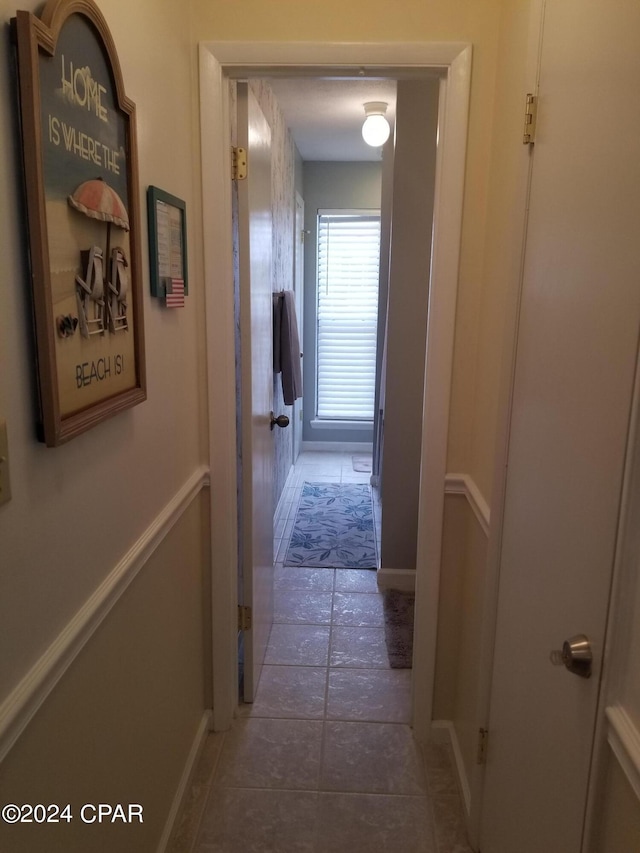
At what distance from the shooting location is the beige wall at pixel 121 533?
0.85 metres

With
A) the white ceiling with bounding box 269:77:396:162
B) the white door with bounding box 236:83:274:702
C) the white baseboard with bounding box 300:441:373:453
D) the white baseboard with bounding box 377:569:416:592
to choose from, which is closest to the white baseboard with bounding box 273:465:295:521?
the white baseboard with bounding box 300:441:373:453

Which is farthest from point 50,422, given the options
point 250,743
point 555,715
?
point 250,743

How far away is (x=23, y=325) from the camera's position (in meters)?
0.86

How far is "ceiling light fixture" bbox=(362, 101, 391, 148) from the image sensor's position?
3557 millimetres

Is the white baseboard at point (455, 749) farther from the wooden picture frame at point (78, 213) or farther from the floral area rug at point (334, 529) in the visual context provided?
the wooden picture frame at point (78, 213)

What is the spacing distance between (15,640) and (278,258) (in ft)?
9.99

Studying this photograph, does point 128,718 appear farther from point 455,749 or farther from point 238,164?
point 238,164

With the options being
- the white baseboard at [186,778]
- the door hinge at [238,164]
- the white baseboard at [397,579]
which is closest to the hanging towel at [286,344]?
the white baseboard at [397,579]

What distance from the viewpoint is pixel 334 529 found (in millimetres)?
3908

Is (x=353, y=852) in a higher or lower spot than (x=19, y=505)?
lower

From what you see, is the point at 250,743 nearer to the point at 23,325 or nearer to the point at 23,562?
the point at 23,562

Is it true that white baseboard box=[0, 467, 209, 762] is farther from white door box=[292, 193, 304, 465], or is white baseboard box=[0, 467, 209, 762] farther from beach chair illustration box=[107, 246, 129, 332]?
white door box=[292, 193, 304, 465]

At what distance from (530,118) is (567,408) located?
0.69 m

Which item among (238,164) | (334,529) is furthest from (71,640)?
(334,529)
